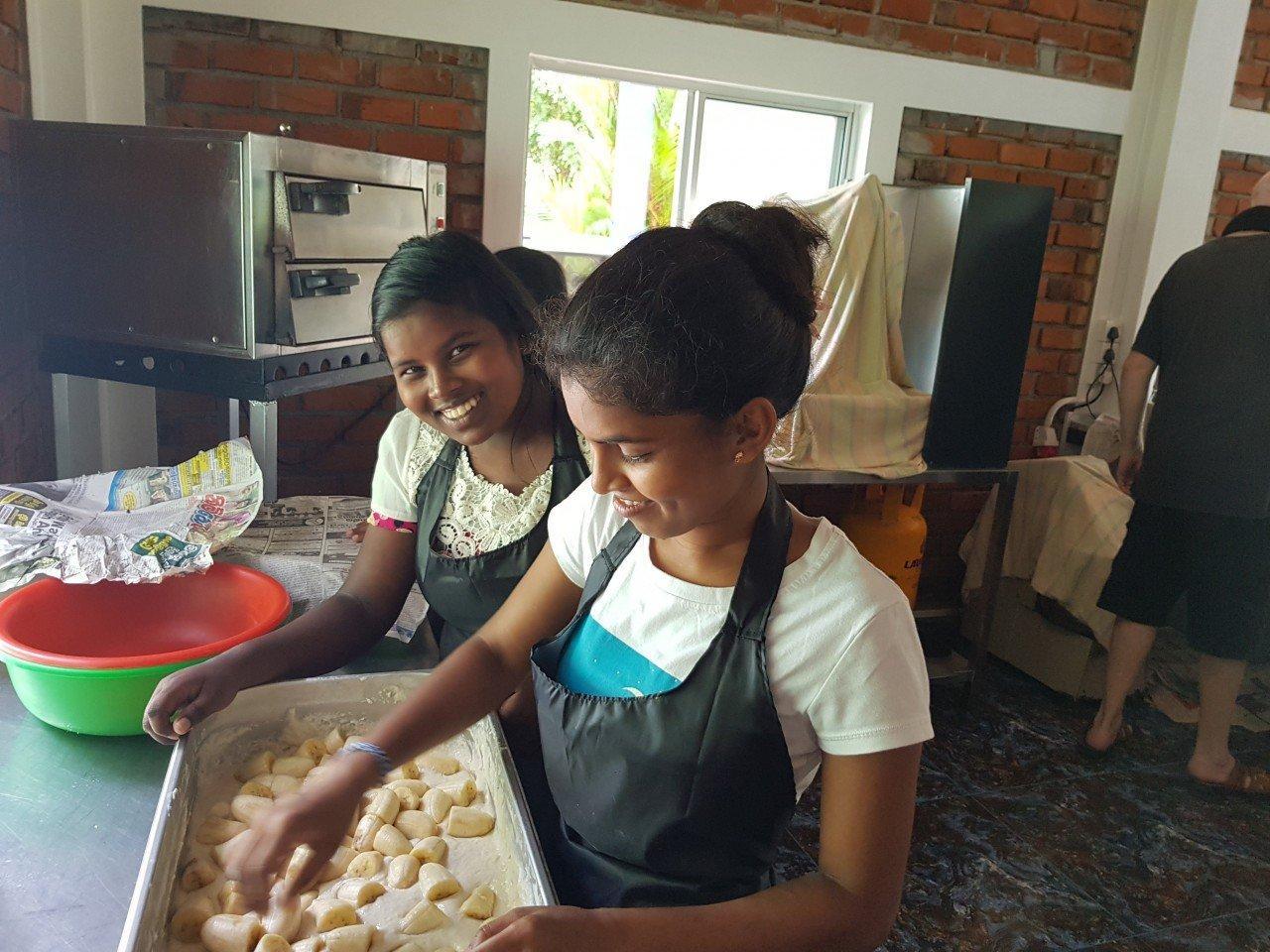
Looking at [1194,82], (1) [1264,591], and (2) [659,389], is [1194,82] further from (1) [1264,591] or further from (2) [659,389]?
(2) [659,389]

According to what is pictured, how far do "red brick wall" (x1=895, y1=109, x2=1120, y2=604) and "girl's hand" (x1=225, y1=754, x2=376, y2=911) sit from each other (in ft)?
10.1

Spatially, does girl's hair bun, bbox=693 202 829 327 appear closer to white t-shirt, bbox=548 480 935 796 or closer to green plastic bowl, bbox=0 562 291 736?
white t-shirt, bbox=548 480 935 796

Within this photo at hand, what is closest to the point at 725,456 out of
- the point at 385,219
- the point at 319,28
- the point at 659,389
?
the point at 659,389

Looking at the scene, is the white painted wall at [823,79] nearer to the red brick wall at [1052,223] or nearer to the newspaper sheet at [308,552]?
the red brick wall at [1052,223]

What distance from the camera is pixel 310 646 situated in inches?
49.0

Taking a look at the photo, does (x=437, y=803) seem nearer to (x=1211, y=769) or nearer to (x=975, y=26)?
(x=1211, y=769)

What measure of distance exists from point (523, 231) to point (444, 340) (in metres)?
1.85

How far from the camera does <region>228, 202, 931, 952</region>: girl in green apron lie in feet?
2.82

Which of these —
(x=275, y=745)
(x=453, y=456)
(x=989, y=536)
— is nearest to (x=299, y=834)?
(x=275, y=745)

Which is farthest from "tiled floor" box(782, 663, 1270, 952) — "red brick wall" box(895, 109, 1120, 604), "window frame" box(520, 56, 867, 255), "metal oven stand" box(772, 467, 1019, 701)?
"window frame" box(520, 56, 867, 255)

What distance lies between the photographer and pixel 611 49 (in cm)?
291

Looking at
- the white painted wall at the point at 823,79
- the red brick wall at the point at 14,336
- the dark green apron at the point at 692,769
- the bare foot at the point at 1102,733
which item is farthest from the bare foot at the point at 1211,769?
the red brick wall at the point at 14,336

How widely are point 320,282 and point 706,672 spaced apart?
1.27 metres

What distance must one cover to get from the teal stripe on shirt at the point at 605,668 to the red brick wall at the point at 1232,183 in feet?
12.8
